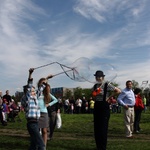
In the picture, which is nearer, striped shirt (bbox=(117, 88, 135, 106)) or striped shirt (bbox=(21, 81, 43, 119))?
striped shirt (bbox=(21, 81, 43, 119))

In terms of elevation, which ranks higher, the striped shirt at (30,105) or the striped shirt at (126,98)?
the striped shirt at (126,98)

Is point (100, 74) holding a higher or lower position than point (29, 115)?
higher

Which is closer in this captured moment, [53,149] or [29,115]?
[29,115]

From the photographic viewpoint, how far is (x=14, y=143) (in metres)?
10.3

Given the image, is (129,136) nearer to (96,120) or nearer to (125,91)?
(125,91)

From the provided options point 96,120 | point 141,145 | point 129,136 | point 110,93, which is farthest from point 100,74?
point 129,136

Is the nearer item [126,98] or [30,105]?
[30,105]

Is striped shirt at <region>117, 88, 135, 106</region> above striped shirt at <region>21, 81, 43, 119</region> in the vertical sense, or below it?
above

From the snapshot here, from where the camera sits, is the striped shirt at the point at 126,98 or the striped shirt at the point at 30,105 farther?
the striped shirt at the point at 126,98

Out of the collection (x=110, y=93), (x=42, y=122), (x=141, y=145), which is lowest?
(x=141, y=145)

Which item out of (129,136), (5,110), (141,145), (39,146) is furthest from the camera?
(5,110)

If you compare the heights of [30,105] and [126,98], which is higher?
[126,98]

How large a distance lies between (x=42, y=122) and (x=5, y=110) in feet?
39.2

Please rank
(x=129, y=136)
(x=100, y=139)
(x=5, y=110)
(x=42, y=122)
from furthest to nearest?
(x=5, y=110) → (x=129, y=136) → (x=42, y=122) → (x=100, y=139)
